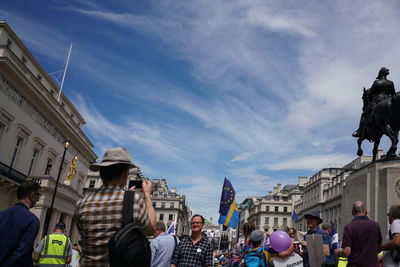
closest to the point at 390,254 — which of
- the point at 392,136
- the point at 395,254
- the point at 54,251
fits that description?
the point at 395,254

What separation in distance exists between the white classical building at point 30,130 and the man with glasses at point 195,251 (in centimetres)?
2096

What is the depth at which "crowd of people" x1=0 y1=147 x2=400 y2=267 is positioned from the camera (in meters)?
2.91

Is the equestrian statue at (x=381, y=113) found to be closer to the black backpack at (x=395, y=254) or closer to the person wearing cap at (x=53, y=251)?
the black backpack at (x=395, y=254)

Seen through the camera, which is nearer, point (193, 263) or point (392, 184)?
point (193, 263)

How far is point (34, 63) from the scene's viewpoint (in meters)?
32.5

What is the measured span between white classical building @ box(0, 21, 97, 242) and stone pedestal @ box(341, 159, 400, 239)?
20.3 metres

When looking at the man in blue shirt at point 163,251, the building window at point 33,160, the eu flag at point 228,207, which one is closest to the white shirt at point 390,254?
the man in blue shirt at point 163,251

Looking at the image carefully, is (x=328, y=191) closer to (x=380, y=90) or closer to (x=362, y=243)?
(x=380, y=90)

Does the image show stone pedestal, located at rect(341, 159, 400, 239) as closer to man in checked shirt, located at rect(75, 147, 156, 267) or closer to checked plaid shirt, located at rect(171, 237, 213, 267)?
checked plaid shirt, located at rect(171, 237, 213, 267)

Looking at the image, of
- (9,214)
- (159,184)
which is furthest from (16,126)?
(159,184)

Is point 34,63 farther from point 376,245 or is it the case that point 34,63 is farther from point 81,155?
point 376,245

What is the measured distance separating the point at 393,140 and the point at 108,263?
11.0 meters

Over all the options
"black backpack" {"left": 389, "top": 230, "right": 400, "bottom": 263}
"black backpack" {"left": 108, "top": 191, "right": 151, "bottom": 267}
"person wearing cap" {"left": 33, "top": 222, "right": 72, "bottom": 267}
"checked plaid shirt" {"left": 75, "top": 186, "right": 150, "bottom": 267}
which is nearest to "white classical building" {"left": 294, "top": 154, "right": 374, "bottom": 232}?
"person wearing cap" {"left": 33, "top": 222, "right": 72, "bottom": 267}

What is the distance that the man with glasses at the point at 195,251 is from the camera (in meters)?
5.70
